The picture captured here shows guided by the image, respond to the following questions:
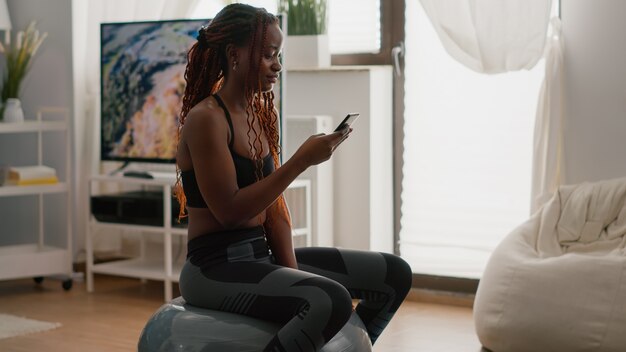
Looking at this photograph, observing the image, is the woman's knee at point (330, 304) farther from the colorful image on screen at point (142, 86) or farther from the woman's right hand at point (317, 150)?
the colorful image on screen at point (142, 86)

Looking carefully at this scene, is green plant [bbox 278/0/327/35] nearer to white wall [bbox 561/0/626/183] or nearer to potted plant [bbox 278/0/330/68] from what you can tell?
potted plant [bbox 278/0/330/68]

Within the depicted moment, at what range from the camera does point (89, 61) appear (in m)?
5.12

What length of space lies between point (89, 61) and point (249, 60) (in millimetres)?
3020

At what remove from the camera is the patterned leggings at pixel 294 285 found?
83.8 inches

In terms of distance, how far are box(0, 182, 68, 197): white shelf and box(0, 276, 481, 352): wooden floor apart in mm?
465

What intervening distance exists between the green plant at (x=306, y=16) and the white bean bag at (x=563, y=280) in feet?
4.61

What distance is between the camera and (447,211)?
4508 mm

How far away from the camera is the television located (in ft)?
15.0

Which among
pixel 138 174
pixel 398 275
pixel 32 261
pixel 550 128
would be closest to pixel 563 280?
pixel 550 128

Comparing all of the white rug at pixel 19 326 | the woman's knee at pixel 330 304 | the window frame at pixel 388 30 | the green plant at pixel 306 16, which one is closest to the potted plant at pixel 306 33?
the green plant at pixel 306 16

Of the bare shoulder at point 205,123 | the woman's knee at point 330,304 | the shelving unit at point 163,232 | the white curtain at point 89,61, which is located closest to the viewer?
the woman's knee at point 330,304

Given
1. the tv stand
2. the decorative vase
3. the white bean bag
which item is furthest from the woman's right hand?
the decorative vase

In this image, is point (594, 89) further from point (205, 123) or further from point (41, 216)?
point (41, 216)

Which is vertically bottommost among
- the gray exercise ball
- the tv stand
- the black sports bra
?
the gray exercise ball
